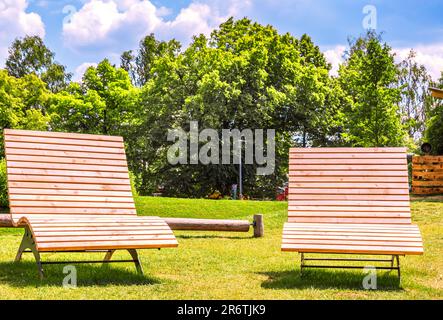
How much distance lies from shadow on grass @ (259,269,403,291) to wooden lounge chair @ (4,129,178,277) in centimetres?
132

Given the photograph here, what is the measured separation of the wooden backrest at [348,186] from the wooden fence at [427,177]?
17097 millimetres

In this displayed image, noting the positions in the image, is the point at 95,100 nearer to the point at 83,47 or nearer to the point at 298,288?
the point at 83,47

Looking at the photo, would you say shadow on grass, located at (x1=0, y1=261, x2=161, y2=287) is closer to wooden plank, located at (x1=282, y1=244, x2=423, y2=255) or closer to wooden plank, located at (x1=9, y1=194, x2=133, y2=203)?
wooden plank, located at (x1=9, y1=194, x2=133, y2=203)

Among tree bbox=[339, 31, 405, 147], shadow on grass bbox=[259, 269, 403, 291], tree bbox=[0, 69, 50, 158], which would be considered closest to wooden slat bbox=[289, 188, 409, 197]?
shadow on grass bbox=[259, 269, 403, 291]

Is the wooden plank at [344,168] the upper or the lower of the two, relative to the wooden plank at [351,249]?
upper

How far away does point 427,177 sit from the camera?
24.0 m

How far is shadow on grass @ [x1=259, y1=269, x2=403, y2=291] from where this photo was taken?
6346 mm

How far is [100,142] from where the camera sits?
8234mm

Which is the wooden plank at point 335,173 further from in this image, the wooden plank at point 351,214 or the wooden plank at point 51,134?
the wooden plank at point 51,134

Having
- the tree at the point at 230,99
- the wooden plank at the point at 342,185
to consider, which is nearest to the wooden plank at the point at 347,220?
the wooden plank at the point at 342,185

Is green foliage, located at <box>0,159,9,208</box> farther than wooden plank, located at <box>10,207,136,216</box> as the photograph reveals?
Yes

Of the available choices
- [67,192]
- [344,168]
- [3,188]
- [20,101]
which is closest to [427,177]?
[3,188]

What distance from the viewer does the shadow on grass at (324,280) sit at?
635cm

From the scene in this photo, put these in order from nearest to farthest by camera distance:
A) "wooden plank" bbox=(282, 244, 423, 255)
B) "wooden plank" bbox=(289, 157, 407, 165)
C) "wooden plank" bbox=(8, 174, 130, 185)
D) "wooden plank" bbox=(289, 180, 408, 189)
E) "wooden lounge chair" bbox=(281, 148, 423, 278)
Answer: "wooden plank" bbox=(282, 244, 423, 255) < "wooden lounge chair" bbox=(281, 148, 423, 278) < "wooden plank" bbox=(8, 174, 130, 185) < "wooden plank" bbox=(289, 180, 408, 189) < "wooden plank" bbox=(289, 157, 407, 165)
